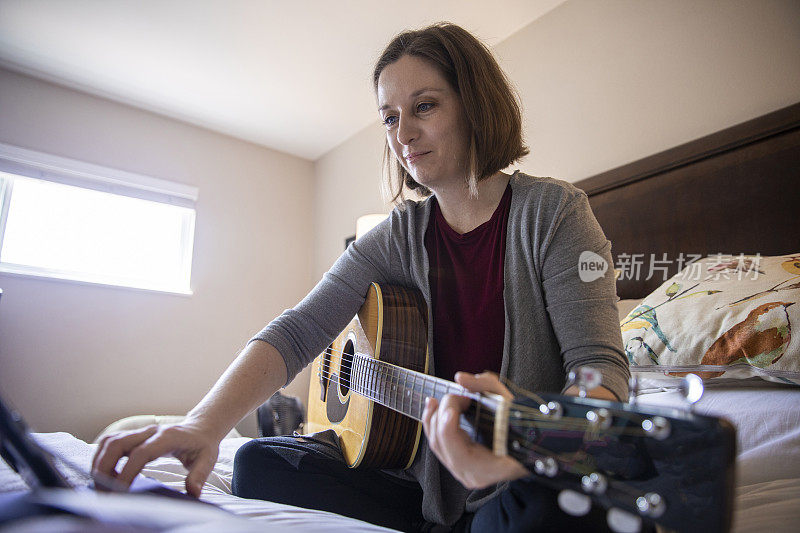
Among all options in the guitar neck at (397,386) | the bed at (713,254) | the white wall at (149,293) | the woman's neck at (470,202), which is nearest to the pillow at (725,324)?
the bed at (713,254)

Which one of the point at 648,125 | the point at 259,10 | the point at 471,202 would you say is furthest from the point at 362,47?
the point at 471,202

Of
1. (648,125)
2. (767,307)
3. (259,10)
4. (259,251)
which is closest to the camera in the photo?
(767,307)

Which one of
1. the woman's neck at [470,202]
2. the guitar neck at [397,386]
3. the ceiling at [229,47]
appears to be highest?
the ceiling at [229,47]

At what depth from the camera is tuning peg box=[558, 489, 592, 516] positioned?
476 millimetres

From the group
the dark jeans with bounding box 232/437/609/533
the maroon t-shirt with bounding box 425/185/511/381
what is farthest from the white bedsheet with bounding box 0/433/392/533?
the maroon t-shirt with bounding box 425/185/511/381

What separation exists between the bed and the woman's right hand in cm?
6

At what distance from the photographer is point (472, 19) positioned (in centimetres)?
238

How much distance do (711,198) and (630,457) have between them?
4.44 feet

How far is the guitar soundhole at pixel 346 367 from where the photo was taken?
3.92 feet

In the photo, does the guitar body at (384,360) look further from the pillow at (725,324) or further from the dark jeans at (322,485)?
the pillow at (725,324)

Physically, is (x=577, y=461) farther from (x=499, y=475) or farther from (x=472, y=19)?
(x=472, y=19)

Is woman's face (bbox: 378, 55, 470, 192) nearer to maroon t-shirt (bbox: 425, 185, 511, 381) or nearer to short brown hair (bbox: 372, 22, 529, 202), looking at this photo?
short brown hair (bbox: 372, 22, 529, 202)

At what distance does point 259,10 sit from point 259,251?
1.66 meters

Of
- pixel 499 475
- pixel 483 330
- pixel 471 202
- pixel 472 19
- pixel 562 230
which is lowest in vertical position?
pixel 499 475
